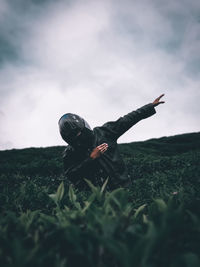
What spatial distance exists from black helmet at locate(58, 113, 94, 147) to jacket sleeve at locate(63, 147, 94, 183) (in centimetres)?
28

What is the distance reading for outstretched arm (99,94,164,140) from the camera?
145 inches

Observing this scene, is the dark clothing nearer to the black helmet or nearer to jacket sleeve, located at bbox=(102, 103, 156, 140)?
jacket sleeve, located at bbox=(102, 103, 156, 140)

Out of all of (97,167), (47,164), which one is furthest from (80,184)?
(47,164)

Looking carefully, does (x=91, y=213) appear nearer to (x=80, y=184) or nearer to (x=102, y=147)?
(x=102, y=147)

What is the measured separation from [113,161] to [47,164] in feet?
26.9

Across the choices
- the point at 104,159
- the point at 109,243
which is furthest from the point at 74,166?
the point at 109,243

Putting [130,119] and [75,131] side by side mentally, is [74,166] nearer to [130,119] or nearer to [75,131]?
[75,131]

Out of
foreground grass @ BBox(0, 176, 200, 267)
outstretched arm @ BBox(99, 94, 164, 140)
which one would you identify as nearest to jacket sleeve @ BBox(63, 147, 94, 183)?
outstretched arm @ BBox(99, 94, 164, 140)

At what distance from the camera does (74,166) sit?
3.44 metres

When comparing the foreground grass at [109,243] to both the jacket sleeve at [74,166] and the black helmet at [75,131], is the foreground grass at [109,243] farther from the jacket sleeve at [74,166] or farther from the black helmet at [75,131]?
the black helmet at [75,131]

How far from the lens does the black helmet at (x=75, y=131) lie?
3336 millimetres

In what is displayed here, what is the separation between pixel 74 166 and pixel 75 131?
626 millimetres

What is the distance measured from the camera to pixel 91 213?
3.21 feet

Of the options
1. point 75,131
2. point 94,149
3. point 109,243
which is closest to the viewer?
point 109,243
